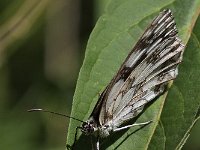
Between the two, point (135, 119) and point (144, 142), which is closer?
point (144, 142)

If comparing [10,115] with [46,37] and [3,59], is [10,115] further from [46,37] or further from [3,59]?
[46,37]

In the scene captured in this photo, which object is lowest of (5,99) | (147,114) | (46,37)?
(147,114)

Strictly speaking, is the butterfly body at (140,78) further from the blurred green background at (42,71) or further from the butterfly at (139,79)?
the blurred green background at (42,71)

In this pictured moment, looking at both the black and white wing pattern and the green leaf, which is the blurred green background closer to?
the black and white wing pattern

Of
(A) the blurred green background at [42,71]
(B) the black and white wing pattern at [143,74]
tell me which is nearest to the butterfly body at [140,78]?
(B) the black and white wing pattern at [143,74]

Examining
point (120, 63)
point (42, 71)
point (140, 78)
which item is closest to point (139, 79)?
point (140, 78)

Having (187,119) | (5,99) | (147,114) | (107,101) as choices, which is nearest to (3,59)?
(5,99)
